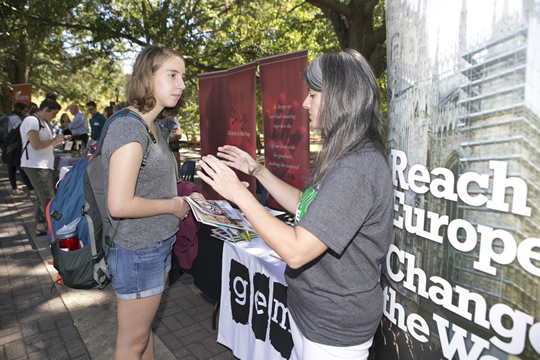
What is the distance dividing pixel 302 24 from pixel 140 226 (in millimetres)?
10075

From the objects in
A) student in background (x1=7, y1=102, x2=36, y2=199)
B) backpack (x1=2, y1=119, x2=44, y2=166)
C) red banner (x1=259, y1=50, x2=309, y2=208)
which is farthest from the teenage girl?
student in background (x1=7, y1=102, x2=36, y2=199)

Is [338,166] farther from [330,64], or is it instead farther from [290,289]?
[290,289]

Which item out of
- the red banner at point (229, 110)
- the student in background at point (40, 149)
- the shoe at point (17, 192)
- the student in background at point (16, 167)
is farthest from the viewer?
the shoe at point (17, 192)

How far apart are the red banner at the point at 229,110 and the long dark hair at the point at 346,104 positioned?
11.0 ft

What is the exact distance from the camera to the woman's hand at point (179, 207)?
1773mm

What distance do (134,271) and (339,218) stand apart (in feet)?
3.58

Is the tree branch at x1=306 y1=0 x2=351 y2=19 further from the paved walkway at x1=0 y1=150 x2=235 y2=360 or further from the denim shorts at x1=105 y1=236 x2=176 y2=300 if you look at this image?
the denim shorts at x1=105 y1=236 x2=176 y2=300

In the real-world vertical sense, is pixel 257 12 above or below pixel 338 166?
above

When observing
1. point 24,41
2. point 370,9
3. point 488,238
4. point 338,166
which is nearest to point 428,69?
point 338,166

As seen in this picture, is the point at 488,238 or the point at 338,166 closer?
the point at 488,238

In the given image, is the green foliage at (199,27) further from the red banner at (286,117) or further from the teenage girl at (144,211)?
the teenage girl at (144,211)

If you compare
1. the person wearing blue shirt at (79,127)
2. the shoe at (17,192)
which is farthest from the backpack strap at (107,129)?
the person wearing blue shirt at (79,127)

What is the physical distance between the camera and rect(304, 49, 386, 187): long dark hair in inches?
47.7

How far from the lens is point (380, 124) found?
4.24 feet
